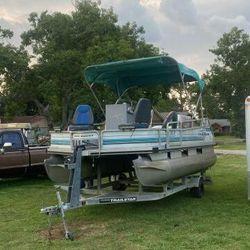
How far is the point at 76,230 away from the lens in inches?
316

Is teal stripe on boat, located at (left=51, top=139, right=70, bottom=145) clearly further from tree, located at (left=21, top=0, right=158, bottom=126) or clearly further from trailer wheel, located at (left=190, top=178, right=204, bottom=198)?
tree, located at (left=21, top=0, right=158, bottom=126)

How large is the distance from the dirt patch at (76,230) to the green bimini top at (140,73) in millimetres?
3722

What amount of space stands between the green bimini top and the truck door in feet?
11.3

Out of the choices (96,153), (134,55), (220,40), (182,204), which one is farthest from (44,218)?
(220,40)

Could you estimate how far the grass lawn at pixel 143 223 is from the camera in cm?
707

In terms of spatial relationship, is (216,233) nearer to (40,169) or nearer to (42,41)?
(40,169)

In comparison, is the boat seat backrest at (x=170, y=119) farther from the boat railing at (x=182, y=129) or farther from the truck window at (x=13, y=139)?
the truck window at (x=13, y=139)

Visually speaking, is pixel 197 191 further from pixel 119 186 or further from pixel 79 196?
pixel 79 196

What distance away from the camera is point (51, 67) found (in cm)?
3778

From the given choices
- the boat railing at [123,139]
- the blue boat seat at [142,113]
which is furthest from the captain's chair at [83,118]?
the boat railing at [123,139]

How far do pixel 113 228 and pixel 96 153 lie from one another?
136cm

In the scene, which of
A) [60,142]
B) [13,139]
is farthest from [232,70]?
[60,142]

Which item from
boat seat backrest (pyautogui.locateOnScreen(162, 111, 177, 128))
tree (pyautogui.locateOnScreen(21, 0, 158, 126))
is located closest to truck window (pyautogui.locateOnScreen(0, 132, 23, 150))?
boat seat backrest (pyautogui.locateOnScreen(162, 111, 177, 128))

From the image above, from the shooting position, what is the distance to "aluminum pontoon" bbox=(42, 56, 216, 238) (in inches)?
334
